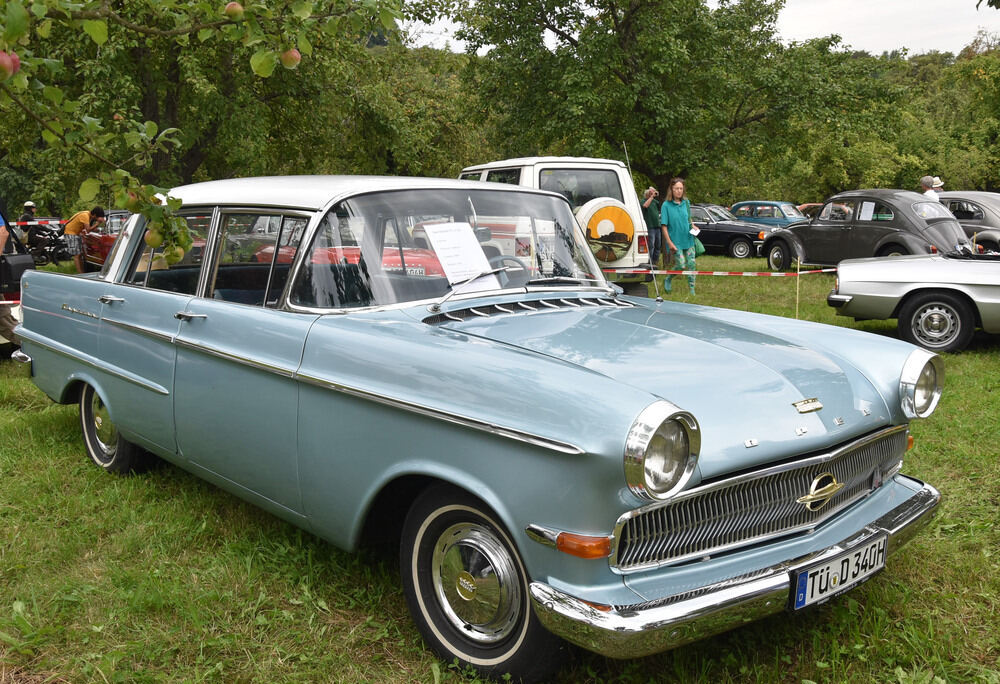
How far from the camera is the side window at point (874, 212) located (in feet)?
43.4

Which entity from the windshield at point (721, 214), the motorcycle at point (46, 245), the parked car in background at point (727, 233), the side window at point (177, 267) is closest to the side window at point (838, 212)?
the parked car in background at point (727, 233)

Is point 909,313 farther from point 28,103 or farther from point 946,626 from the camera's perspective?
point 28,103

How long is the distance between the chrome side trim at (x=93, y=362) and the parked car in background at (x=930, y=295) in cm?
666

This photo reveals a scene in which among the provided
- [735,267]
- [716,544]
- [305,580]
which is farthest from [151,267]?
[735,267]

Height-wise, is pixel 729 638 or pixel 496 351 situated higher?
pixel 496 351

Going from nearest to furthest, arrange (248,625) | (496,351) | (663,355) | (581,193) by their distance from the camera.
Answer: (496,351) → (663,355) → (248,625) → (581,193)

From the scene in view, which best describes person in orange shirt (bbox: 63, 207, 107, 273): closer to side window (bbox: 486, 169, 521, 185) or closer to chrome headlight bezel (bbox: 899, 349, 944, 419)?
side window (bbox: 486, 169, 521, 185)

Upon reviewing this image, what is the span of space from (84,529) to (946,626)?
3.68 metres

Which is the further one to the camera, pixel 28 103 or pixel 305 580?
pixel 305 580

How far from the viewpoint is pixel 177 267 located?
4.13 m

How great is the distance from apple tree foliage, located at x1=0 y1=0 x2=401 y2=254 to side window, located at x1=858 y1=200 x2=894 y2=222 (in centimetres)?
851

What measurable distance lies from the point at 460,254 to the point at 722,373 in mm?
1173

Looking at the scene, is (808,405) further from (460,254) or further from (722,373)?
(460,254)

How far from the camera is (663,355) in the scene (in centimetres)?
286
